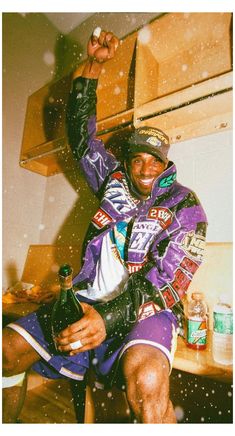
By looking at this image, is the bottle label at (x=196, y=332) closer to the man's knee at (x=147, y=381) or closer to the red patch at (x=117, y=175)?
the man's knee at (x=147, y=381)

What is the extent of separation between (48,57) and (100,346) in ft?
8.15

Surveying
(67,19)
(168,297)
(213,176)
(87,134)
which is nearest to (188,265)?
(168,297)

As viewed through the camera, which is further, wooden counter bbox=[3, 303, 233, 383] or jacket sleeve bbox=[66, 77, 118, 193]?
jacket sleeve bbox=[66, 77, 118, 193]

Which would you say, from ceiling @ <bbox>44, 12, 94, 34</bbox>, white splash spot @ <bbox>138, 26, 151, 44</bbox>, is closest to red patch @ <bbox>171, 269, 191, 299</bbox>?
white splash spot @ <bbox>138, 26, 151, 44</bbox>

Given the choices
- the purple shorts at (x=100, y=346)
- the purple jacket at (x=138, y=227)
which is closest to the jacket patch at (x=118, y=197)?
the purple jacket at (x=138, y=227)

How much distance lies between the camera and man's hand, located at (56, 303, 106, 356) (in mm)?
731

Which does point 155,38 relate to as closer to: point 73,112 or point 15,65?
point 73,112

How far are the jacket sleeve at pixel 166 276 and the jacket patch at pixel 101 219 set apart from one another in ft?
0.80

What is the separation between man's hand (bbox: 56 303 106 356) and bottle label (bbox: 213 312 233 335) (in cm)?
46

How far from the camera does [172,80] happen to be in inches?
63.6

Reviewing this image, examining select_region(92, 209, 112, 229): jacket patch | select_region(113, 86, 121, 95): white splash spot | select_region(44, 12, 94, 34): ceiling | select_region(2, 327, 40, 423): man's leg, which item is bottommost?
select_region(2, 327, 40, 423): man's leg

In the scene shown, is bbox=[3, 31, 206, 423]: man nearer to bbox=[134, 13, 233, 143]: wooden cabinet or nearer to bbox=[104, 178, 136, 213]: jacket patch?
bbox=[104, 178, 136, 213]: jacket patch

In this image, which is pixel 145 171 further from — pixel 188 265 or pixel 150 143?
pixel 188 265

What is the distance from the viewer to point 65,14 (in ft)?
7.84
